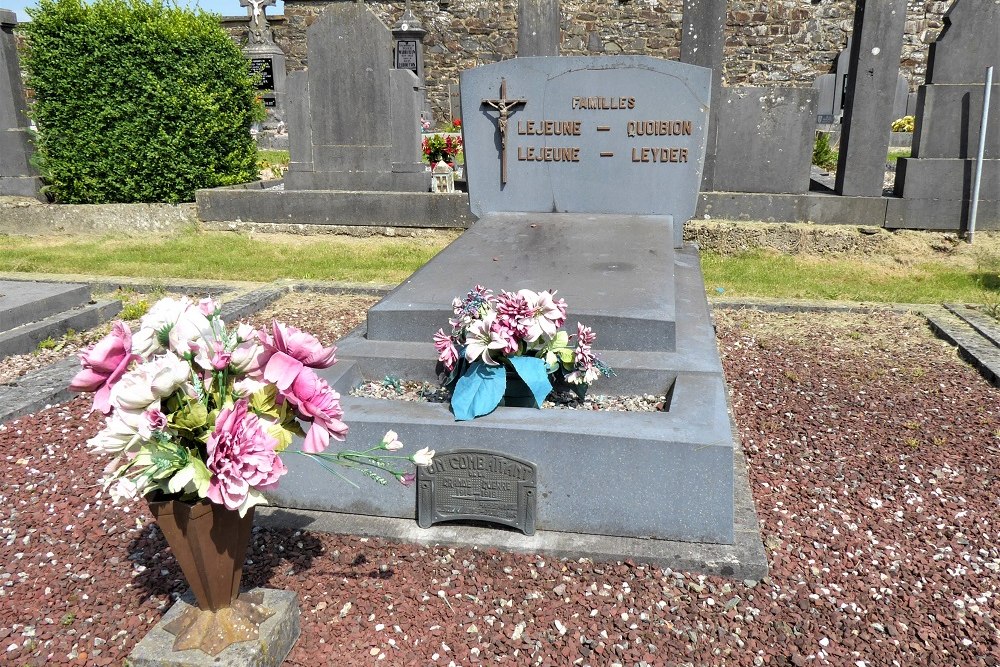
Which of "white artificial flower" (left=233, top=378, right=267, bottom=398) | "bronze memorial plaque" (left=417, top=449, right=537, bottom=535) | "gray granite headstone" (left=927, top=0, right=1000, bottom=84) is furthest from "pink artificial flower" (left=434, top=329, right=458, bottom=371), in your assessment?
"gray granite headstone" (left=927, top=0, right=1000, bottom=84)

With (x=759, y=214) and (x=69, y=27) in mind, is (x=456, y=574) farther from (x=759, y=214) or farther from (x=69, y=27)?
(x=69, y=27)

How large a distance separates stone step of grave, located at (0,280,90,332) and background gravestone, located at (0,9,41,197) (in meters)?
4.77

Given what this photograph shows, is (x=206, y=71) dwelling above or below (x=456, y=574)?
above

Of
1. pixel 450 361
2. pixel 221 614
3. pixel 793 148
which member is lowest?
pixel 221 614

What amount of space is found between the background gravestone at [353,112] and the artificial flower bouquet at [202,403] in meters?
8.26

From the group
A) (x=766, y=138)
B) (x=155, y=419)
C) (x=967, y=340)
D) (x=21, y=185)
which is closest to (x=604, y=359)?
(x=155, y=419)

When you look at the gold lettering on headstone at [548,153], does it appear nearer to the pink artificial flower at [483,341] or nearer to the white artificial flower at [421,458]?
the pink artificial flower at [483,341]

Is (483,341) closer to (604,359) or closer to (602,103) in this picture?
(604,359)

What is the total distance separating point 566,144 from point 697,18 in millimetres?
3623

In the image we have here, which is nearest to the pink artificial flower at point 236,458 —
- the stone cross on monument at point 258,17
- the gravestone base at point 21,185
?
the gravestone base at point 21,185

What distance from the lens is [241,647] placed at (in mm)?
2111

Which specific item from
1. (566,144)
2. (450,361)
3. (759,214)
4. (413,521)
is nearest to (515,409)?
(450,361)

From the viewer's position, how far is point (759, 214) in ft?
28.3

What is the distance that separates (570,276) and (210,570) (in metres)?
2.58
